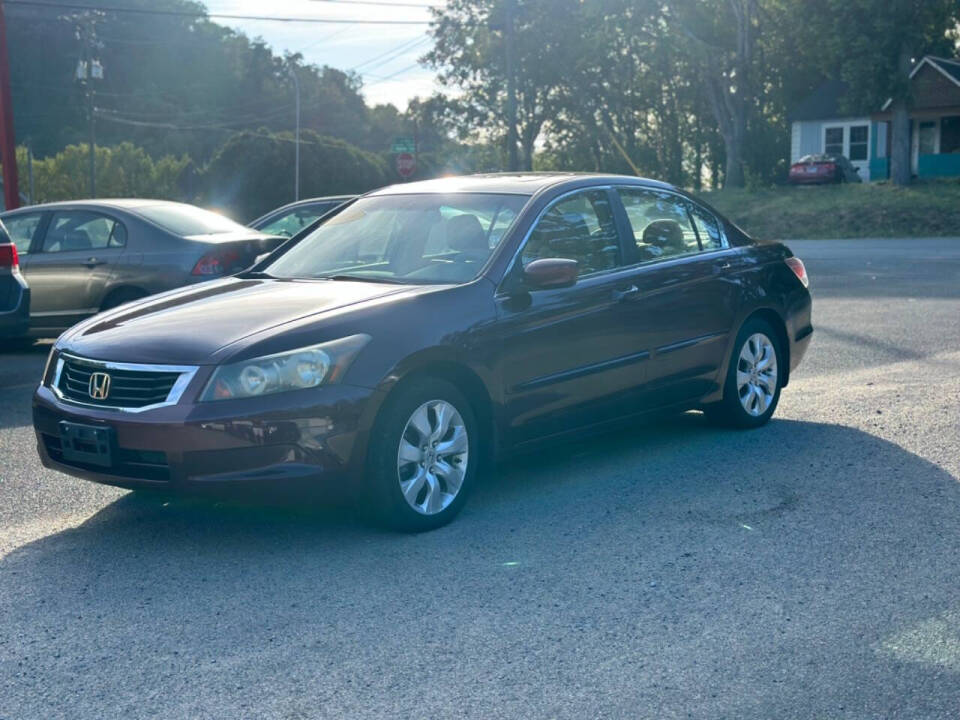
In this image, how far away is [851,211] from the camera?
3519cm

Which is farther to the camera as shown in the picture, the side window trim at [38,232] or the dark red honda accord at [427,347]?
the side window trim at [38,232]

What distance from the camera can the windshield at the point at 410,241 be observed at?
21.3 feet

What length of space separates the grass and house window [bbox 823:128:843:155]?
14.5m

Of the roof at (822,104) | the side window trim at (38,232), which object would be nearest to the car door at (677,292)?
the side window trim at (38,232)

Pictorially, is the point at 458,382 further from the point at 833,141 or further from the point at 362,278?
the point at 833,141

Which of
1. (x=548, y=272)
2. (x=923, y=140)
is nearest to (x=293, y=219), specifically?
(x=548, y=272)

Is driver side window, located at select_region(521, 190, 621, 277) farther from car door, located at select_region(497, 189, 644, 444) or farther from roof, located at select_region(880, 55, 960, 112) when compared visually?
roof, located at select_region(880, 55, 960, 112)

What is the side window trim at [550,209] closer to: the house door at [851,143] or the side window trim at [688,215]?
the side window trim at [688,215]

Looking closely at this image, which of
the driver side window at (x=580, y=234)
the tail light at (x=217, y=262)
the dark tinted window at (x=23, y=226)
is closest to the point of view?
the driver side window at (x=580, y=234)

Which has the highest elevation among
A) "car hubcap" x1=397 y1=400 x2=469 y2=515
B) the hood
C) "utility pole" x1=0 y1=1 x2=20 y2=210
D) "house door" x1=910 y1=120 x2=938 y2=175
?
"house door" x1=910 y1=120 x2=938 y2=175

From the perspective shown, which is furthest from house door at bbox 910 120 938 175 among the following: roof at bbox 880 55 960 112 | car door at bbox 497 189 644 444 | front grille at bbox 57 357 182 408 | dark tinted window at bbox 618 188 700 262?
front grille at bbox 57 357 182 408

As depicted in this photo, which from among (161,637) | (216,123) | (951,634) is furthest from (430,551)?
(216,123)

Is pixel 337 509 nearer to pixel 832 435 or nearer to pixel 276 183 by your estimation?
pixel 832 435

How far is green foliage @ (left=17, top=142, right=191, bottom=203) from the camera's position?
49.8 meters
